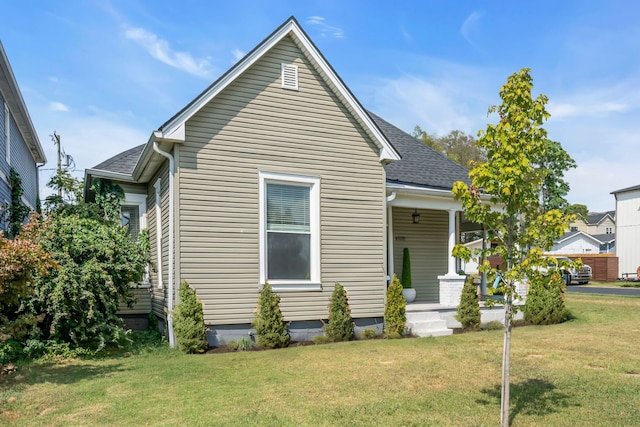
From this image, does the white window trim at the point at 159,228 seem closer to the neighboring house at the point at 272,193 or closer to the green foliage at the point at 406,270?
the neighboring house at the point at 272,193

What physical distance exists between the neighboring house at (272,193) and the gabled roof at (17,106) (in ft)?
7.66

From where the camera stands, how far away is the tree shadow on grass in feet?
16.5

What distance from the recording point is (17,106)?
11430mm

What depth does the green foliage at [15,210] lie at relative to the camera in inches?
423

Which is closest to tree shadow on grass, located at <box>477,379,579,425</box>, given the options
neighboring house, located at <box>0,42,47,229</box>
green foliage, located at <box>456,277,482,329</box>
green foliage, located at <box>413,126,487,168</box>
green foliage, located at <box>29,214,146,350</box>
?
green foliage, located at <box>456,277,482,329</box>

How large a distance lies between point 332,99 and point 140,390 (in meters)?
6.66

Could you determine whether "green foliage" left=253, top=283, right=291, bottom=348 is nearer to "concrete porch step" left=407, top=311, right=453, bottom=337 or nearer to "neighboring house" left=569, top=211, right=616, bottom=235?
→ "concrete porch step" left=407, top=311, right=453, bottom=337

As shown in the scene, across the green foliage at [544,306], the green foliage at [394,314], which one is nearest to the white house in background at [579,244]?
the green foliage at [544,306]

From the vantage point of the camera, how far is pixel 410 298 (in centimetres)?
1234

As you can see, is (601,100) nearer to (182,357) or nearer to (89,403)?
(182,357)

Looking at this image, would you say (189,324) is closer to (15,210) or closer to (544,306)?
(15,210)

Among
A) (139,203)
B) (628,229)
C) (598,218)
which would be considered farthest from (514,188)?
(598,218)

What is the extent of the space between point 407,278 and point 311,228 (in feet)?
13.8

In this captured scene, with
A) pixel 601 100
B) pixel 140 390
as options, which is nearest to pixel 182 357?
pixel 140 390
